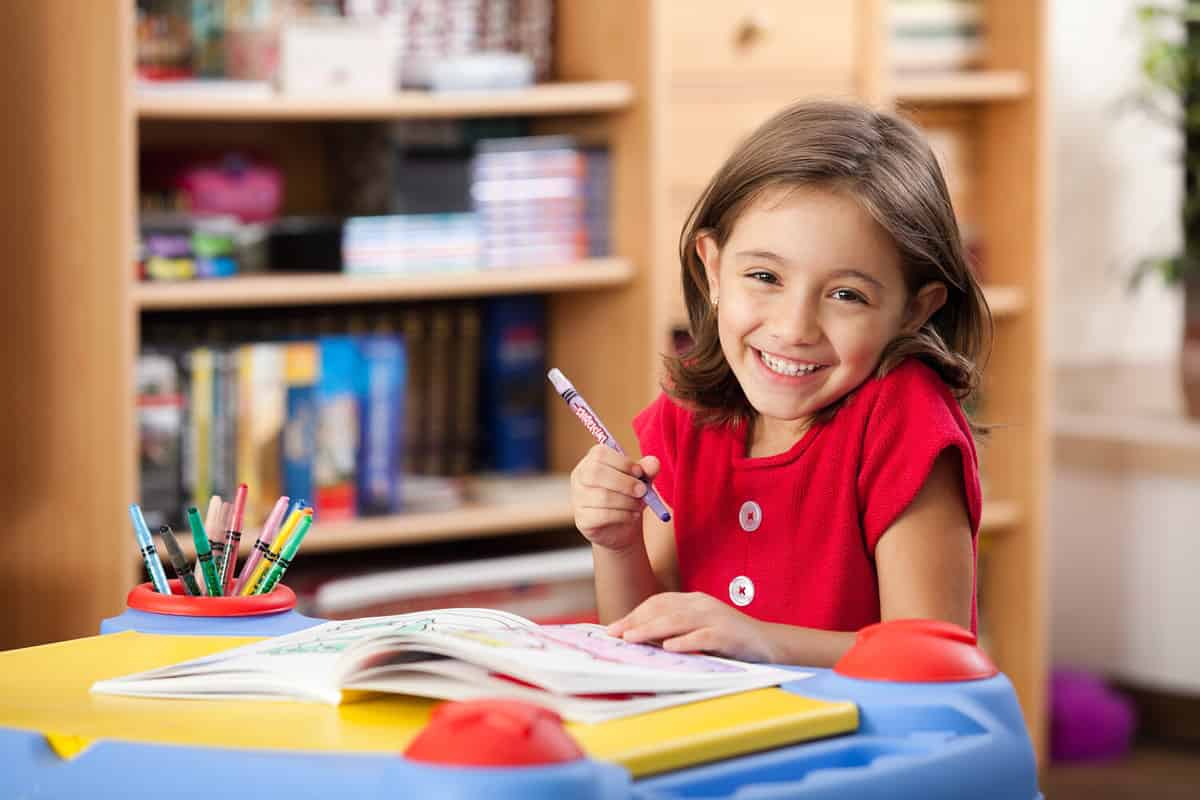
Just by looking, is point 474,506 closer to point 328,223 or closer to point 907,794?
point 328,223

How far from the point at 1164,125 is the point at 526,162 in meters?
1.64

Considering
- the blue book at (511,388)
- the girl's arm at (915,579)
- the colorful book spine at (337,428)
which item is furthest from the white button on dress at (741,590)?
the blue book at (511,388)

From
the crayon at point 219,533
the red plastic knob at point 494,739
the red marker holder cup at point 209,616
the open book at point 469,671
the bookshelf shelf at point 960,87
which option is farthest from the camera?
the bookshelf shelf at point 960,87

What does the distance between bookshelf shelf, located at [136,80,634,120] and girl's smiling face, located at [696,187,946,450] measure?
1264 millimetres

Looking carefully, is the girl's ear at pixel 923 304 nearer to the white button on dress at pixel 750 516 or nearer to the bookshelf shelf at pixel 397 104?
the white button on dress at pixel 750 516

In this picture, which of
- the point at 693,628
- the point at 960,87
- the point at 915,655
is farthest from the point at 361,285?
the point at 915,655

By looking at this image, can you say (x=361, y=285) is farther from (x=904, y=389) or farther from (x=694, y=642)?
(x=694, y=642)

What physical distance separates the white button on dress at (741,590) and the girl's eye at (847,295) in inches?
9.2

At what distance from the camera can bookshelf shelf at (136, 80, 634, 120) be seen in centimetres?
240

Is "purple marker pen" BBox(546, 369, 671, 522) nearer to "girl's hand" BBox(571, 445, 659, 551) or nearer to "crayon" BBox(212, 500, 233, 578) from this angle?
"girl's hand" BBox(571, 445, 659, 551)

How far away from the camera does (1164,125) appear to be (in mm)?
3711

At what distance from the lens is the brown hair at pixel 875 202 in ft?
4.19

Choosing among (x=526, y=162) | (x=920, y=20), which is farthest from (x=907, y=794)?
(x=920, y=20)

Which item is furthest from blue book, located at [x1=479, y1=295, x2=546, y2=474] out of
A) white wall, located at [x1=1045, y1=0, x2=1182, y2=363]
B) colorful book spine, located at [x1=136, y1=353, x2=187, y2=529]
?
white wall, located at [x1=1045, y1=0, x2=1182, y2=363]
